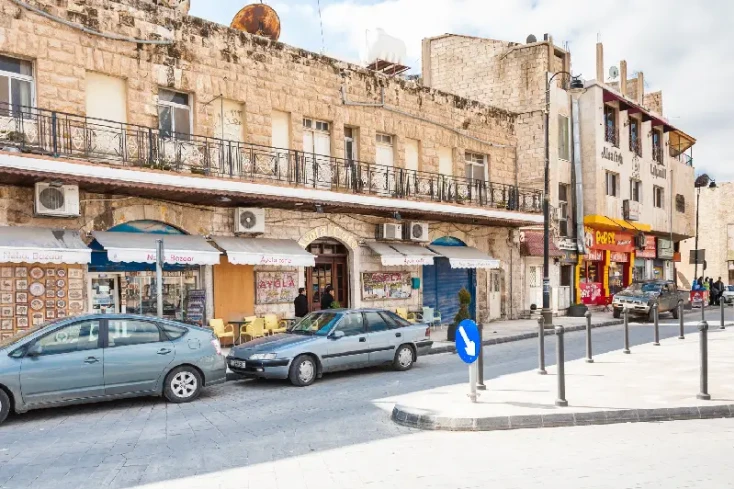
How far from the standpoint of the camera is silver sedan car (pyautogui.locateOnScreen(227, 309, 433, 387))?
1214 cm

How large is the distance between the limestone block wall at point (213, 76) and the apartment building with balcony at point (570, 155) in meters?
6.00

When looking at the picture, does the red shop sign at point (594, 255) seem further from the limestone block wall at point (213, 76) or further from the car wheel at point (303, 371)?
the car wheel at point (303, 371)

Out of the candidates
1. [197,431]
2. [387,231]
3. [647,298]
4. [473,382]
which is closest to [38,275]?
[197,431]

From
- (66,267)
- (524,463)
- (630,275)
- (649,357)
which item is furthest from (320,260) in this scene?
(630,275)

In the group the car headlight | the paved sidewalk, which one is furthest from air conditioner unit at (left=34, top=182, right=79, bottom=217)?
the paved sidewalk

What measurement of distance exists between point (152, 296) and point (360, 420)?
907cm

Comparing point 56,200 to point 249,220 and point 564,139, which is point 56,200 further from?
point 564,139

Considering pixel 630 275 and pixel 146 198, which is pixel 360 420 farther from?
pixel 630 275

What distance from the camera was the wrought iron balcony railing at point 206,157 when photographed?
14289 millimetres

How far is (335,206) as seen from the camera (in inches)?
773

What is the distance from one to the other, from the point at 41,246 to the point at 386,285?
11307 millimetres

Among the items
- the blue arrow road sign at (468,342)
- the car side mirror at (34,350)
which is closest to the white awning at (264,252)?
the car side mirror at (34,350)

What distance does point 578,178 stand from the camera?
31.7 metres

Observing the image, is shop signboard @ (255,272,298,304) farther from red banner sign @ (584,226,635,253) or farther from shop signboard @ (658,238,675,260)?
shop signboard @ (658,238,675,260)
